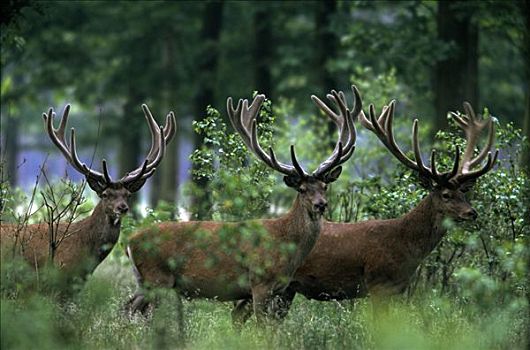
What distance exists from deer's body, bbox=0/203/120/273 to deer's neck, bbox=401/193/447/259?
9.00ft

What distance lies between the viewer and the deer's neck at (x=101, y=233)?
11.3 m

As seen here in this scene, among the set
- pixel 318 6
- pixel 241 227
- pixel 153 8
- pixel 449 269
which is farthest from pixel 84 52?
pixel 241 227

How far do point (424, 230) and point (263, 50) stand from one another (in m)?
14.5

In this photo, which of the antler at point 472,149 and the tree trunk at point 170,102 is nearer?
the antler at point 472,149

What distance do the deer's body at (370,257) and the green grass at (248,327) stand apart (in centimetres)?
46

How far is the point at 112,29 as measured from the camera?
26.2 meters

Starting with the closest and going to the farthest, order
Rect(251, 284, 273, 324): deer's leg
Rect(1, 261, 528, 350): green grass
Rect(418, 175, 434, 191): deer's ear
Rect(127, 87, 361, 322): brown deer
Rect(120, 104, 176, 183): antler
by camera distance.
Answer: Rect(1, 261, 528, 350): green grass < Rect(251, 284, 273, 324): deer's leg < Rect(127, 87, 361, 322): brown deer < Rect(120, 104, 176, 183): antler < Rect(418, 175, 434, 191): deer's ear

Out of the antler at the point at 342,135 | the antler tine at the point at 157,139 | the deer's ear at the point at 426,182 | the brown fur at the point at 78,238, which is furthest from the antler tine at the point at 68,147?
the deer's ear at the point at 426,182

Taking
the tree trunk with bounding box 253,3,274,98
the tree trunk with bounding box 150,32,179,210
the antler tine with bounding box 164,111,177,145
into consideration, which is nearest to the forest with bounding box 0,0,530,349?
the antler tine with bounding box 164,111,177,145

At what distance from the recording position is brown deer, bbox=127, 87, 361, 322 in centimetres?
1094

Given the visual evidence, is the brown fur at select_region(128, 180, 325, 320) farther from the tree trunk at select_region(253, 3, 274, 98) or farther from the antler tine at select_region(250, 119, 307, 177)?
the tree trunk at select_region(253, 3, 274, 98)

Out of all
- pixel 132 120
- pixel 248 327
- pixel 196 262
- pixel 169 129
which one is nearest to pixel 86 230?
pixel 196 262

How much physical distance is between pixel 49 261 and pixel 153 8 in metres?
14.7

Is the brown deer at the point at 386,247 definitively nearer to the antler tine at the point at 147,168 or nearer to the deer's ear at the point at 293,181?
the deer's ear at the point at 293,181
